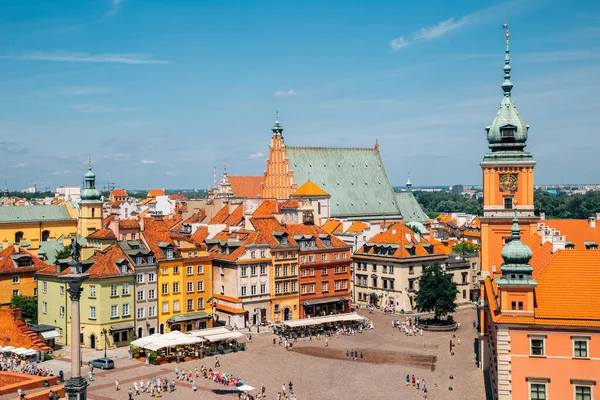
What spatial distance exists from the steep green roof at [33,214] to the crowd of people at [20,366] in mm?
63316

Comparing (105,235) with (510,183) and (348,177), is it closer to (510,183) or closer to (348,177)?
(510,183)

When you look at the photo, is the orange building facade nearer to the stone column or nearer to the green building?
the stone column

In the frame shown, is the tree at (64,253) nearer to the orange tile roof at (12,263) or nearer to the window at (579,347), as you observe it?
the orange tile roof at (12,263)

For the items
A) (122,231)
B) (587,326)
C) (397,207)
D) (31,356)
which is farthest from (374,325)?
(397,207)

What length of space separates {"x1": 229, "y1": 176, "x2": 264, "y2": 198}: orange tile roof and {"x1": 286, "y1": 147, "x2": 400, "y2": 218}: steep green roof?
3050 cm

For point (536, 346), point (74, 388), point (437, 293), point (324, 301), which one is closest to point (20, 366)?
point (74, 388)

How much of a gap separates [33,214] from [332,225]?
54.5 meters

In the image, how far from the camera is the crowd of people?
61328mm

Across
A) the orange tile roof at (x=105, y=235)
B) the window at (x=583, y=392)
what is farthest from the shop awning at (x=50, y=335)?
the window at (x=583, y=392)

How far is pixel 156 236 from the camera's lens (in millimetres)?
82438

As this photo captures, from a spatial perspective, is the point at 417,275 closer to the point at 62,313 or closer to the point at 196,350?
the point at 196,350

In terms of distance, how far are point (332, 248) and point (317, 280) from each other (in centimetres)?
470

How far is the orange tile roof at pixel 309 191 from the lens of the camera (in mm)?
120438

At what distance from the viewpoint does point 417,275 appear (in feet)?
316
